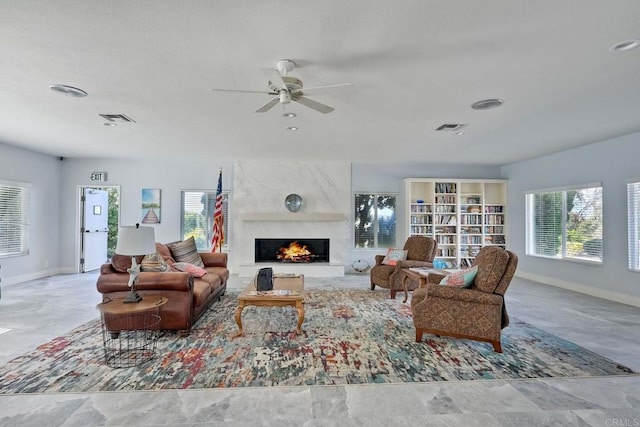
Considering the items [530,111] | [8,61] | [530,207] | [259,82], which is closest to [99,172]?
[8,61]

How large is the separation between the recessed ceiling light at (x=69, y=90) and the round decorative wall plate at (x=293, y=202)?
439cm

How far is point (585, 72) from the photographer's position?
2844 mm

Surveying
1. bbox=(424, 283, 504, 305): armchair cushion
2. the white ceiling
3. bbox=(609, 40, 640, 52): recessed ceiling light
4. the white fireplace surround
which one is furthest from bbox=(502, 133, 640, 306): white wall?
the white fireplace surround

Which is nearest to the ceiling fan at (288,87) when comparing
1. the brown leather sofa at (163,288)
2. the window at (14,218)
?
the brown leather sofa at (163,288)

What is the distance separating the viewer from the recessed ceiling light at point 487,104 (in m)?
3.56

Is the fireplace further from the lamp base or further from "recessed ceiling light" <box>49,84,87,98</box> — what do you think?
"recessed ceiling light" <box>49,84,87,98</box>

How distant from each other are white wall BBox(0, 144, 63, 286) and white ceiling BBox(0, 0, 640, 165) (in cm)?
126

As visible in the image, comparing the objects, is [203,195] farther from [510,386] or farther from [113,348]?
[510,386]

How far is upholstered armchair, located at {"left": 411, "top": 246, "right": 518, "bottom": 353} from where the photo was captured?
3080 mm

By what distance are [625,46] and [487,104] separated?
132cm

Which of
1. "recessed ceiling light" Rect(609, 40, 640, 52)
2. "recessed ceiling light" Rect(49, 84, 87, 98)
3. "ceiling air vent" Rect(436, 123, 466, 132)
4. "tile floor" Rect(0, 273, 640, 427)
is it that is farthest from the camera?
"ceiling air vent" Rect(436, 123, 466, 132)

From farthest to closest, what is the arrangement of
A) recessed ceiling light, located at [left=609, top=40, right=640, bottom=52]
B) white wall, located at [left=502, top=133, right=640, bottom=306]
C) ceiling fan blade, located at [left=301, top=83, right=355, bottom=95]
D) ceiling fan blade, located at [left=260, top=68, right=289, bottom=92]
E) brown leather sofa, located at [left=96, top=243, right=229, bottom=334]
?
white wall, located at [left=502, top=133, right=640, bottom=306]
brown leather sofa, located at [left=96, top=243, right=229, bottom=334]
ceiling fan blade, located at [left=301, top=83, right=355, bottom=95]
ceiling fan blade, located at [left=260, top=68, right=289, bottom=92]
recessed ceiling light, located at [left=609, top=40, right=640, bottom=52]

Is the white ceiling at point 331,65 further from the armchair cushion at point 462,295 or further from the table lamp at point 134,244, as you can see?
the armchair cushion at point 462,295

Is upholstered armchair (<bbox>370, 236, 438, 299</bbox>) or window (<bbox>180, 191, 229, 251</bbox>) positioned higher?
window (<bbox>180, 191, 229, 251</bbox>)
